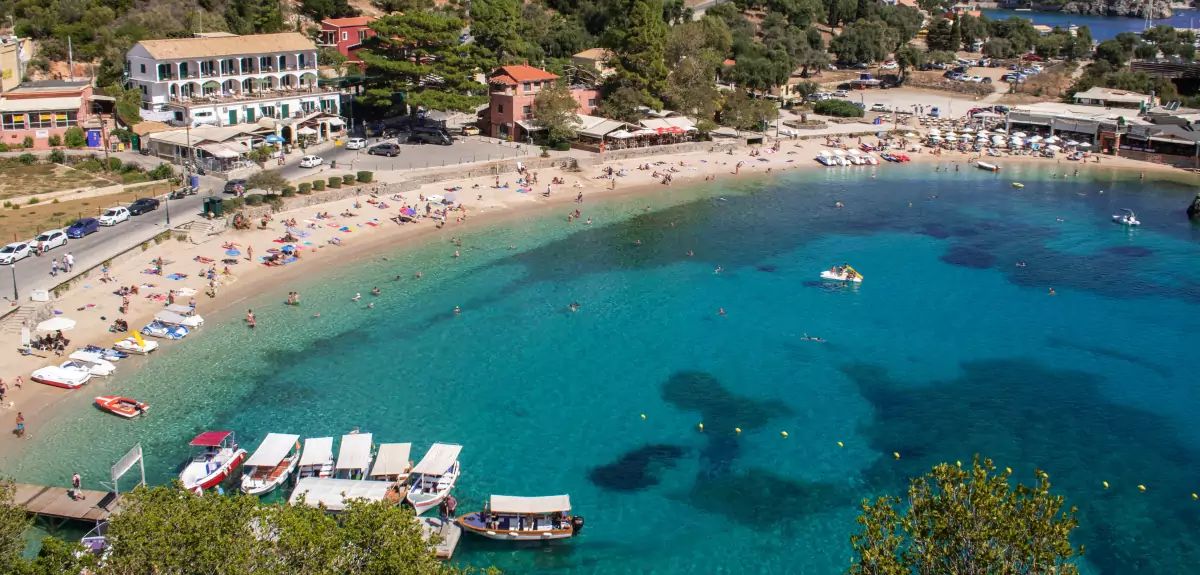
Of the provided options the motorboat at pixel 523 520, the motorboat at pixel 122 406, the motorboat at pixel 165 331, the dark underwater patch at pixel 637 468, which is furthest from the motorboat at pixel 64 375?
the dark underwater patch at pixel 637 468


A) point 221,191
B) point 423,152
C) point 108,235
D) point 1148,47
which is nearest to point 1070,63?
point 1148,47

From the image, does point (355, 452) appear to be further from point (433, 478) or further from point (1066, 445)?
point (1066, 445)

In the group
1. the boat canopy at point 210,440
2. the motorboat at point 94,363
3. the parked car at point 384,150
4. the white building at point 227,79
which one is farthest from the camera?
the parked car at point 384,150

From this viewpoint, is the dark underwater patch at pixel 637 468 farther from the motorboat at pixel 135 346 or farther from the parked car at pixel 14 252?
the parked car at pixel 14 252

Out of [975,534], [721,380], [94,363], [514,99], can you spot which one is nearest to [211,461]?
[94,363]

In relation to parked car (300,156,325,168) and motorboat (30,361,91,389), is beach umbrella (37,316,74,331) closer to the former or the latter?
motorboat (30,361,91,389)

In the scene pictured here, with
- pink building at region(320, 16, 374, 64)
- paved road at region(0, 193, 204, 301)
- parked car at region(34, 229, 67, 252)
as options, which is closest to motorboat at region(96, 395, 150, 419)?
paved road at region(0, 193, 204, 301)
